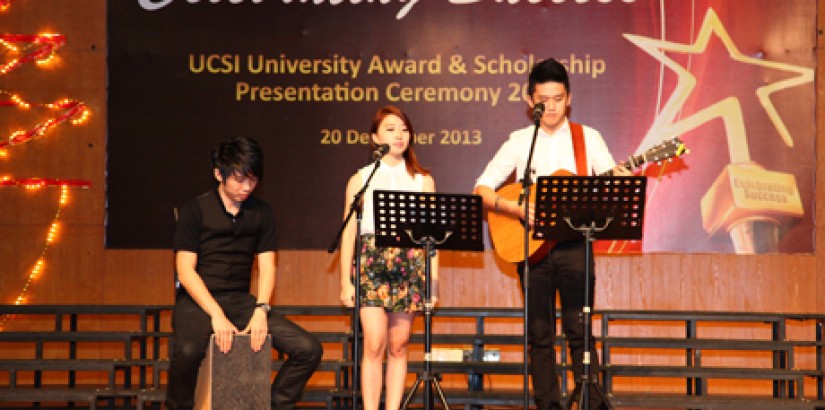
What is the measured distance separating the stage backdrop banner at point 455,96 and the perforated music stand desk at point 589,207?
8.07 ft

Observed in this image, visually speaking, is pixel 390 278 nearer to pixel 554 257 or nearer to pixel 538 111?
pixel 554 257

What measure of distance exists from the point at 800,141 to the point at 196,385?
4.53 m

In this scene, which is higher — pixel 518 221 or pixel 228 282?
pixel 518 221

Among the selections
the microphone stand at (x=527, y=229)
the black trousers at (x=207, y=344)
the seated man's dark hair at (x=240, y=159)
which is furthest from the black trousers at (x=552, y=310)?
the seated man's dark hair at (x=240, y=159)

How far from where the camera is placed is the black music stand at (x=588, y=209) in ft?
14.9

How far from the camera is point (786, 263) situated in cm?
707

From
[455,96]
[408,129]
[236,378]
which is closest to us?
[236,378]

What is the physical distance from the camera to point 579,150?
16.7 ft

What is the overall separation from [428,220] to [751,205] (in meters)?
3.17

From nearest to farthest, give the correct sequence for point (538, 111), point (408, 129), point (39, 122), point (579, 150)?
point (538, 111) < point (579, 150) < point (408, 129) < point (39, 122)

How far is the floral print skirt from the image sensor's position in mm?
5086

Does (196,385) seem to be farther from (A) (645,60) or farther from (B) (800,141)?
(B) (800,141)

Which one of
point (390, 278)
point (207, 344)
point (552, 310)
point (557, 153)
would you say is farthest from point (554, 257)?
point (207, 344)

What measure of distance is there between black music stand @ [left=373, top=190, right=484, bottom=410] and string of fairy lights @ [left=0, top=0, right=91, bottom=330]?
342 cm
